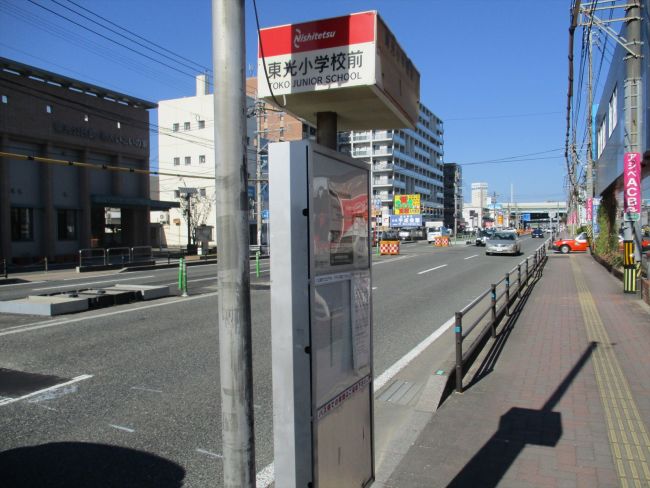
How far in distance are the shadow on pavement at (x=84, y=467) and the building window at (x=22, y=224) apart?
28.1 m

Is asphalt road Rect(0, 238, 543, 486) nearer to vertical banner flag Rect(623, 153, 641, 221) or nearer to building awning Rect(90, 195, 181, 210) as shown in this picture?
vertical banner flag Rect(623, 153, 641, 221)

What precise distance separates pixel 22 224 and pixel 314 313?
31.2 metres

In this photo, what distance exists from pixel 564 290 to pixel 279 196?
47.9 feet

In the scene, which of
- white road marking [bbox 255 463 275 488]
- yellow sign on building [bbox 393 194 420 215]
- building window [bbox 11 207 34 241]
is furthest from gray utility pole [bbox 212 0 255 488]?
yellow sign on building [bbox 393 194 420 215]

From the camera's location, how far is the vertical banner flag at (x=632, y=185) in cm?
1312

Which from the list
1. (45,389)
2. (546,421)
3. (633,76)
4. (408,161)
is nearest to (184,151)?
(408,161)

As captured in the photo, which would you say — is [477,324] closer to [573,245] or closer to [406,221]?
[573,245]

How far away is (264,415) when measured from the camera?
505 cm

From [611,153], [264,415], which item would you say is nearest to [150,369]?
[264,415]

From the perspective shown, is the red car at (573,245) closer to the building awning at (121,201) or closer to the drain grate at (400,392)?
the building awning at (121,201)

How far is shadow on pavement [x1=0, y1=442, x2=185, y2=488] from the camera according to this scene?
12.1ft

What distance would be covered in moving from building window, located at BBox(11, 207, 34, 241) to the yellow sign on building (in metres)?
54.5

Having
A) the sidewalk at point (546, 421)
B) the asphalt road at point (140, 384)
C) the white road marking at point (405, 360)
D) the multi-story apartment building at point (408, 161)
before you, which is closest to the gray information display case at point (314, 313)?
the sidewalk at point (546, 421)

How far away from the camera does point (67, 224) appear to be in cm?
3138
